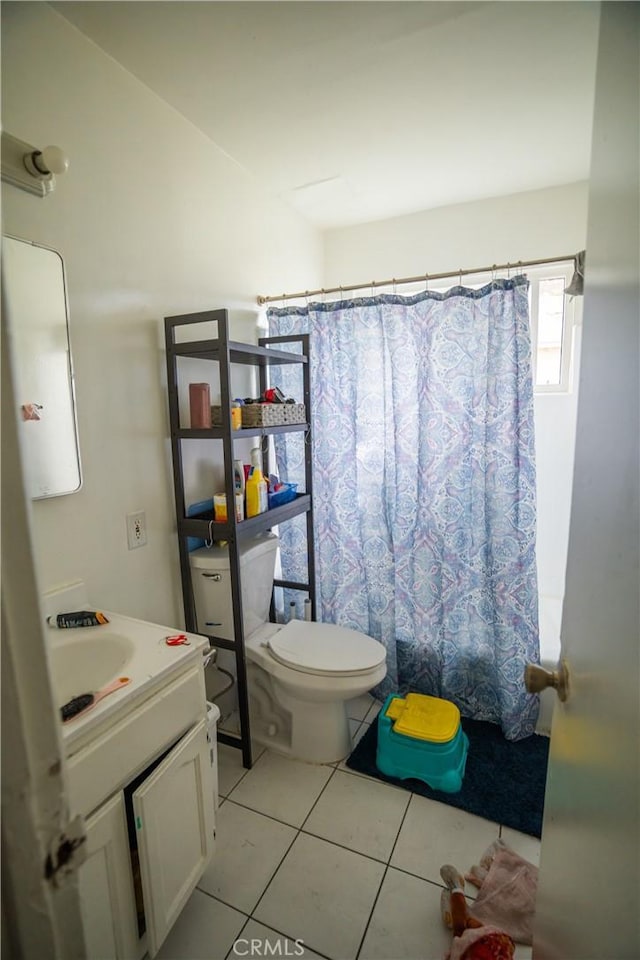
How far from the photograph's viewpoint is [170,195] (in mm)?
1616

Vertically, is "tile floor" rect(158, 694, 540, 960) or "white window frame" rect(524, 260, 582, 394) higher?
"white window frame" rect(524, 260, 582, 394)

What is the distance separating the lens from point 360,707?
2.14 metres

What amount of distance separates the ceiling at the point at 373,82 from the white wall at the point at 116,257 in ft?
0.44

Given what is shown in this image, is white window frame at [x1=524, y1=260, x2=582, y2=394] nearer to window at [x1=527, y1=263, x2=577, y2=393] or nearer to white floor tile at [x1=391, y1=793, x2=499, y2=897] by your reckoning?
window at [x1=527, y1=263, x2=577, y2=393]

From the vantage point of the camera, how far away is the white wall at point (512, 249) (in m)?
2.17

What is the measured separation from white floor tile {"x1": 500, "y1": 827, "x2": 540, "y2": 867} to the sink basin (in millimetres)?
1387

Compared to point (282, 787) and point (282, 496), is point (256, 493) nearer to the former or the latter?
point (282, 496)

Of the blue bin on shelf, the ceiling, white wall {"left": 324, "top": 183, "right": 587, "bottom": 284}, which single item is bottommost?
the blue bin on shelf

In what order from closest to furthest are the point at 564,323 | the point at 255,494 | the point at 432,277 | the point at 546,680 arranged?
the point at 546,680, the point at 255,494, the point at 432,277, the point at 564,323

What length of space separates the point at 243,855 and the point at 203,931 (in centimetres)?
22

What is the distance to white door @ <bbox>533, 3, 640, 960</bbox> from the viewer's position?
0.47 metres

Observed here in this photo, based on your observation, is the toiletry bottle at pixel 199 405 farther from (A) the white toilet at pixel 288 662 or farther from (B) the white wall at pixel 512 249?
(B) the white wall at pixel 512 249

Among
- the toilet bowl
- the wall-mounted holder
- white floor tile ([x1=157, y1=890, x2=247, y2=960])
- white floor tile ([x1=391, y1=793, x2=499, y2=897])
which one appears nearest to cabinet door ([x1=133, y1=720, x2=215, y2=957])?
white floor tile ([x1=157, y1=890, x2=247, y2=960])

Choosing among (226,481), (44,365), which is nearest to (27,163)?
(44,365)
